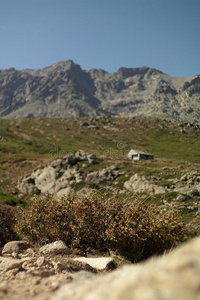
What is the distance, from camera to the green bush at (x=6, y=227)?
13.8 m

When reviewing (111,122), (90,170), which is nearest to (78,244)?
(90,170)

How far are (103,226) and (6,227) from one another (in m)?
8.05

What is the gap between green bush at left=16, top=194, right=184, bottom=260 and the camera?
27.8 ft

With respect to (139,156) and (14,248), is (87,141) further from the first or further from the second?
(14,248)

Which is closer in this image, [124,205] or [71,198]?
[124,205]

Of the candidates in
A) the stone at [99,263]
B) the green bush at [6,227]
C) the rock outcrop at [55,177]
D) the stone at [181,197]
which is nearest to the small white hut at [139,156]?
the rock outcrop at [55,177]

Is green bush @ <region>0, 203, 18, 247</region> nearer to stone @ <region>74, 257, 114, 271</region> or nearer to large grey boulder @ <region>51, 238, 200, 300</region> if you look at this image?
stone @ <region>74, 257, 114, 271</region>

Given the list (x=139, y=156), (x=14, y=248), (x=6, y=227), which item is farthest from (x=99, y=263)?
(x=139, y=156)

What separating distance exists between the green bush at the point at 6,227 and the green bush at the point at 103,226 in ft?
9.43

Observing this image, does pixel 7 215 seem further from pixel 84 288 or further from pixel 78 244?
pixel 84 288

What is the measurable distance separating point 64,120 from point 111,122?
32.1 m

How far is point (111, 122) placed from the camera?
460 ft

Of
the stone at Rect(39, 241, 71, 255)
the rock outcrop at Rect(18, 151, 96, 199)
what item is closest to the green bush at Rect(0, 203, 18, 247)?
Answer: the stone at Rect(39, 241, 71, 255)

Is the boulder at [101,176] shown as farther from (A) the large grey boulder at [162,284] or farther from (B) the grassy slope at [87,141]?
(A) the large grey boulder at [162,284]
